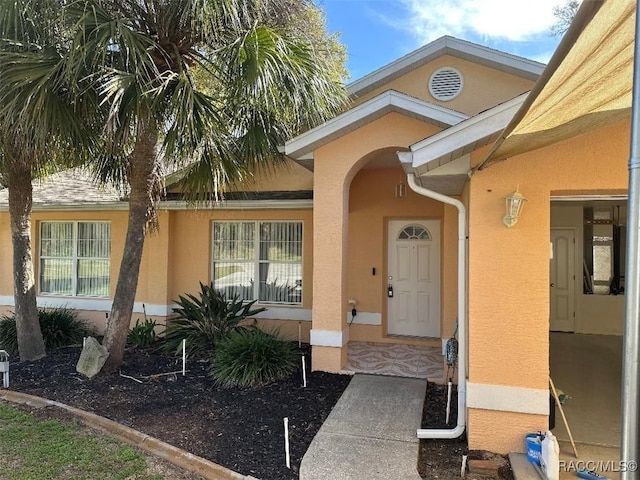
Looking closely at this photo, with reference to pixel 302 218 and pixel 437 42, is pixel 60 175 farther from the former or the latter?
pixel 437 42

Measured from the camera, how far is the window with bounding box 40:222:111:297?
12102 millimetres

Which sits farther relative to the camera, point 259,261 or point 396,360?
point 259,261

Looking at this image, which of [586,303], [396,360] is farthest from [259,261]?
[586,303]

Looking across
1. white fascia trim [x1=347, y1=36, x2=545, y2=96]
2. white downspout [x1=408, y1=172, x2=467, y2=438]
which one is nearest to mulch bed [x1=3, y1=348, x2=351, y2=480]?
white downspout [x1=408, y1=172, x2=467, y2=438]

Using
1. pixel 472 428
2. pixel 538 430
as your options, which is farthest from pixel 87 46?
pixel 538 430

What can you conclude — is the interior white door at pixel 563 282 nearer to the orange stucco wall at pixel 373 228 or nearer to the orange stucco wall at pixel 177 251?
the orange stucco wall at pixel 373 228

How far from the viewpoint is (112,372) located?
26.2 feet

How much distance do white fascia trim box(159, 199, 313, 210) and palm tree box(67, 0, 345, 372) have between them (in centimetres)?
157

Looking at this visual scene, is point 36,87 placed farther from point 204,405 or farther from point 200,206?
point 204,405

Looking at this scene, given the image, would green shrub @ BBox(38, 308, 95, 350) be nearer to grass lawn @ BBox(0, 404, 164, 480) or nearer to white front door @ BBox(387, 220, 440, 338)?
grass lawn @ BBox(0, 404, 164, 480)

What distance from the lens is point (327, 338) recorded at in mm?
7711

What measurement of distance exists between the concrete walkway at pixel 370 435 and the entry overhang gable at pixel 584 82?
11.8 feet

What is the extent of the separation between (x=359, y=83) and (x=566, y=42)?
895 centimetres

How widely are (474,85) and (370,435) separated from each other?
816 centimetres
